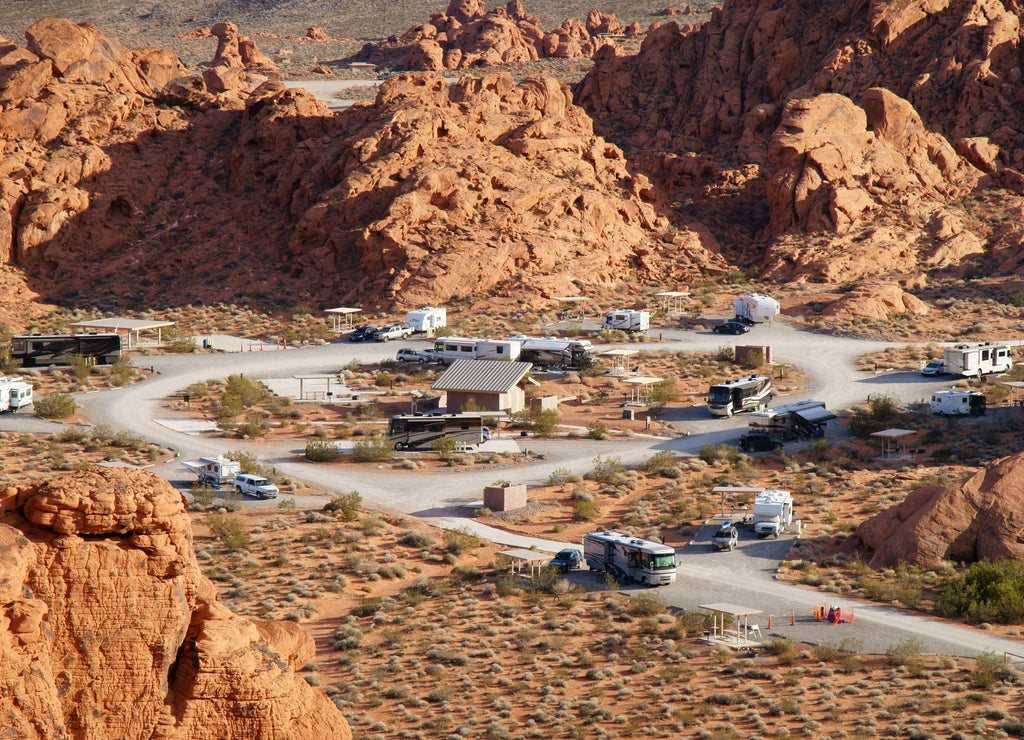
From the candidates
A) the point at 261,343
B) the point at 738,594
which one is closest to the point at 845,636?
the point at 738,594

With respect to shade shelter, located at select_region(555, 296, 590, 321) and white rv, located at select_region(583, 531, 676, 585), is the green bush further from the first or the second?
shade shelter, located at select_region(555, 296, 590, 321)

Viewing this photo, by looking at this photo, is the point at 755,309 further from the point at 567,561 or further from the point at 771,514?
the point at 567,561

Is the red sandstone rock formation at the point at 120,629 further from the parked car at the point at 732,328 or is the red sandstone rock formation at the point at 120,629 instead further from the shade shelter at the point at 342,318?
the parked car at the point at 732,328

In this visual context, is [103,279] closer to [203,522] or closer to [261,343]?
[261,343]

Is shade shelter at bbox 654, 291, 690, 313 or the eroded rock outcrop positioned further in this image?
shade shelter at bbox 654, 291, 690, 313

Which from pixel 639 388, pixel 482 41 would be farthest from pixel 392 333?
pixel 482 41

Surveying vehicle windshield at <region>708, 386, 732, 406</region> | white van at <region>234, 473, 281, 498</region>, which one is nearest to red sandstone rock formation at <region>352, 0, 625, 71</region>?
vehicle windshield at <region>708, 386, 732, 406</region>
